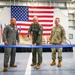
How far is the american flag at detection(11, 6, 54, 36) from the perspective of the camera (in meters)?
9.03

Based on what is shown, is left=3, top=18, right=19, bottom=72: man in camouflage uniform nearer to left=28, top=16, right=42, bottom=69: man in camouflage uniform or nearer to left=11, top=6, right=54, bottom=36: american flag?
left=28, top=16, right=42, bottom=69: man in camouflage uniform

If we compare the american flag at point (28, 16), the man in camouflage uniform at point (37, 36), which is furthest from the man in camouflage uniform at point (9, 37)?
the american flag at point (28, 16)

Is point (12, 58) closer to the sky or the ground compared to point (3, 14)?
closer to the ground

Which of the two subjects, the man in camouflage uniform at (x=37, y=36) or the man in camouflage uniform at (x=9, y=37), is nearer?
the man in camouflage uniform at (x=9, y=37)

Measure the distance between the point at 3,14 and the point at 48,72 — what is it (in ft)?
19.2

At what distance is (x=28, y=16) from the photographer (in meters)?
9.12

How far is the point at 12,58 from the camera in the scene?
208 inches

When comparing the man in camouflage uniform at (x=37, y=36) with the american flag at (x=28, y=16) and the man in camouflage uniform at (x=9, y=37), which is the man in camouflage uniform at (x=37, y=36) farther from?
the american flag at (x=28, y=16)

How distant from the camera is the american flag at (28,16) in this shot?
9031mm

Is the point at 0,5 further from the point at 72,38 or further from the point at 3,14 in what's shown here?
the point at 72,38

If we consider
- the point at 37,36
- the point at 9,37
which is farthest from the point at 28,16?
the point at 9,37

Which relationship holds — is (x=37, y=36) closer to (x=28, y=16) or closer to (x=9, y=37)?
(x=9, y=37)

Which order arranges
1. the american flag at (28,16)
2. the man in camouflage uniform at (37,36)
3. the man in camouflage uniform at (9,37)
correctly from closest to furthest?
1. the man in camouflage uniform at (9,37)
2. the man in camouflage uniform at (37,36)
3. the american flag at (28,16)

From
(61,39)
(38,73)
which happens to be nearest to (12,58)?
(38,73)
